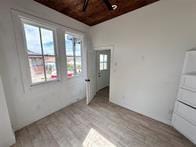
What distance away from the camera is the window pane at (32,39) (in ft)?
6.99

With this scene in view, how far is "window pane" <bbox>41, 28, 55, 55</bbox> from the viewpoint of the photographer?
243 centimetres

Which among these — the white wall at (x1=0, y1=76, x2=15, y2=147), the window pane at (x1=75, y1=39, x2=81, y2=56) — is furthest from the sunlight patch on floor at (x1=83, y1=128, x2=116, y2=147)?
the window pane at (x1=75, y1=39, x2=81, y2=56)

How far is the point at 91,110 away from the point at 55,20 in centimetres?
299

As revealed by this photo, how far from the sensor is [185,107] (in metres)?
1.91

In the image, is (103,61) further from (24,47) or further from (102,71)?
(24,47)

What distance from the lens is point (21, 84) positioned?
2.07 metres

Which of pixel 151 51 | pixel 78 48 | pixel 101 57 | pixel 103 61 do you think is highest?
pixel 78 48

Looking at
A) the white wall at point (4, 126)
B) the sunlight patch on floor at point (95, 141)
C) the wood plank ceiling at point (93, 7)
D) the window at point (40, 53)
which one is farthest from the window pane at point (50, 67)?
the sunlight patch on floor at point (95, 141)

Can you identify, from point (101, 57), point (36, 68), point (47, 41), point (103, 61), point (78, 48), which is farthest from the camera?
point (103, 61)

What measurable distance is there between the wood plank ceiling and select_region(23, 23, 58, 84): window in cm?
69

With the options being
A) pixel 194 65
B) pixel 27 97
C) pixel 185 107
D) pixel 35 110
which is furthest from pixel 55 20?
pixel 185 107

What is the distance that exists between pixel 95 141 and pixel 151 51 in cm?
258

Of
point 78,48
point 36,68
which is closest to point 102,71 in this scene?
point 78,48

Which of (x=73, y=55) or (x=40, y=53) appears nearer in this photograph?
(x=40, y=53)
